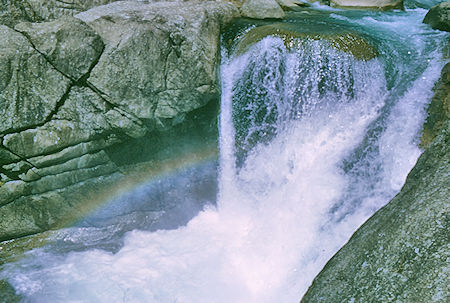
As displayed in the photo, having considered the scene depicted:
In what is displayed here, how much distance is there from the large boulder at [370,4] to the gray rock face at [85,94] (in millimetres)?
5433

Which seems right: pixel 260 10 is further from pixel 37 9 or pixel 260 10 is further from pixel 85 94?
pixel 37 9

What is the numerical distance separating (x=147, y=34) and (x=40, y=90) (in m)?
1.74

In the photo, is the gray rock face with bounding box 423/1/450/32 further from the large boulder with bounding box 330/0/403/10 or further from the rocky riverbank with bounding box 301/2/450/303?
the rocky riverbank with bounding box 301/2/450/303

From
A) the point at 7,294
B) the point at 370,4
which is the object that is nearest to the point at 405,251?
the point at 7,294

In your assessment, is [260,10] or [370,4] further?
[370,4]

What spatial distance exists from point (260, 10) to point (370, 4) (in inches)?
155

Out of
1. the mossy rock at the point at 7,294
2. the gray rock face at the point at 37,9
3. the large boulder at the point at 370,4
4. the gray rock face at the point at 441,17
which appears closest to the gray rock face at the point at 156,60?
the gray rock face at the point at 37,9

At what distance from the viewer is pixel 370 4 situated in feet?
29.0

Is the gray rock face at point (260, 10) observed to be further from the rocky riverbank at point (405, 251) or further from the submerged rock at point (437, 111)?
the rocky riverbank at point (405, 251)

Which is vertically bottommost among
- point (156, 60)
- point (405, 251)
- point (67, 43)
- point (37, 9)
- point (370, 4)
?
point (405, 251)

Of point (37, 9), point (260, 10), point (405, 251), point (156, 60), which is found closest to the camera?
point (405, 251)

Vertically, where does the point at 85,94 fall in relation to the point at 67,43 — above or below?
below

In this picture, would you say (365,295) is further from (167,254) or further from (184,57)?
(184,57)

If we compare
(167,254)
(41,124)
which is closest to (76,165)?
(41,124)
